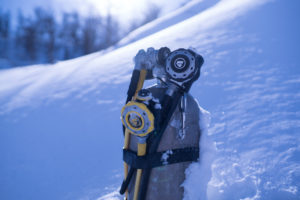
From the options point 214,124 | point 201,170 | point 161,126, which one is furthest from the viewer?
point 214,124

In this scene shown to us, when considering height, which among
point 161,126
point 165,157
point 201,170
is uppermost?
point 161,126

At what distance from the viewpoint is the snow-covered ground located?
1.40 metres

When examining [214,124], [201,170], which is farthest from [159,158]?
[214,124]

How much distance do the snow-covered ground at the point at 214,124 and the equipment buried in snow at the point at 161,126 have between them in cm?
14

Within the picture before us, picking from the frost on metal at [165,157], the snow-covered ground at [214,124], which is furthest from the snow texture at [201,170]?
the frost on metal at [165,157]

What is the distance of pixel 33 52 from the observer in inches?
768

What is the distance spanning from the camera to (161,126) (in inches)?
40.2

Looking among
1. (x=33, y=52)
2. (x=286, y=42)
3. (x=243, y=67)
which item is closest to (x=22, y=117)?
(x=243, y=67)

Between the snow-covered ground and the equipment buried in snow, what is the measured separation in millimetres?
139

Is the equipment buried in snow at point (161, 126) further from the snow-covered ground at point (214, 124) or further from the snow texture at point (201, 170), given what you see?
the snow-covered ground at point (214, 124)

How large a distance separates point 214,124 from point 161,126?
108 centimetres

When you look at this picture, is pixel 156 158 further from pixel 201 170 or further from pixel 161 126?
pixel 201 170

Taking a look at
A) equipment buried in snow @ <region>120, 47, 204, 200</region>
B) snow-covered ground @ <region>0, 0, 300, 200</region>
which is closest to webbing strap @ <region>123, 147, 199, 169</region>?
equipment buried in snow @ <region>120, 47, 204, 200</region>

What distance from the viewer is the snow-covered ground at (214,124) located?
1403mm
